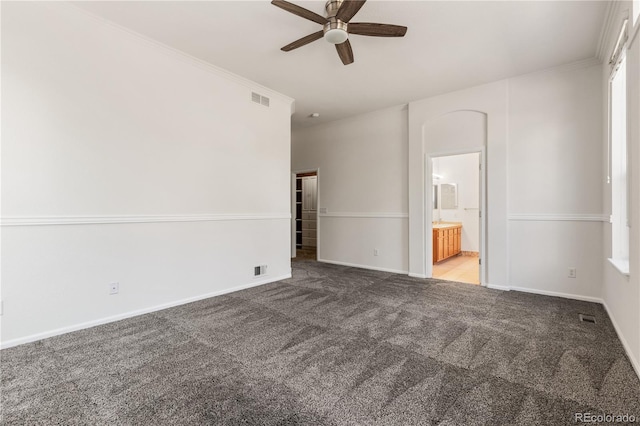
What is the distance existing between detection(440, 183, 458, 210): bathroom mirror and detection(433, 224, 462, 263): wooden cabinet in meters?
0.68

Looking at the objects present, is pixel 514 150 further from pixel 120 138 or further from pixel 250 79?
pixel 120 138

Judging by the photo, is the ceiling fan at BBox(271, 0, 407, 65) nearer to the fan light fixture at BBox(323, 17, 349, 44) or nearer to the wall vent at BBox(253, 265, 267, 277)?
the fan light fixture at BBox(323, 17, 349, 44)

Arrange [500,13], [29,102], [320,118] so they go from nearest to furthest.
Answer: [29,102], [500,13], [320,118]

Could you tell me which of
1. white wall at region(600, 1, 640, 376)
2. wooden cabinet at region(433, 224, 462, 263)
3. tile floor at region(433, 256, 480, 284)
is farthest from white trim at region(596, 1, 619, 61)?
wooden cabinet at region(433, 224, 462, 263)

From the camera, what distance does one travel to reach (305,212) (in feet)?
27.1

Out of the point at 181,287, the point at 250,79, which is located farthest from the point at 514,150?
the point at 181,287

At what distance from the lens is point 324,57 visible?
351 cm

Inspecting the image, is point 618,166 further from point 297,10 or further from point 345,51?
point 297,10

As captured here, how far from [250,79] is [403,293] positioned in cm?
366

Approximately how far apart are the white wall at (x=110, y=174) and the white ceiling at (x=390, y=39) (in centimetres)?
40

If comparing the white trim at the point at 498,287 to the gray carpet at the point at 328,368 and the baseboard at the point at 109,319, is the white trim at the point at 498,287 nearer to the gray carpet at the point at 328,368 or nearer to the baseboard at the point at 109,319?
the gray carpet at the point at 328,368

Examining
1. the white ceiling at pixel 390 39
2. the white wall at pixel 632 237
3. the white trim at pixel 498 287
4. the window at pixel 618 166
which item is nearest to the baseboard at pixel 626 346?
the white wall at pixel 632 237

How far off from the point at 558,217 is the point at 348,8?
142 inches

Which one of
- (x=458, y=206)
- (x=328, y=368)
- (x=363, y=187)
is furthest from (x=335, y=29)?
(x=458, y=206)
